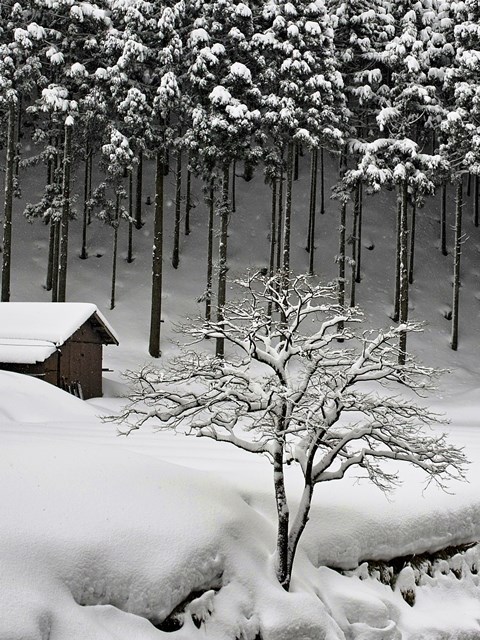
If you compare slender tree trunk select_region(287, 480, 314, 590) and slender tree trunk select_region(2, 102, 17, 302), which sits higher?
slender tree trunk select_region(2, 102, 17, 302)

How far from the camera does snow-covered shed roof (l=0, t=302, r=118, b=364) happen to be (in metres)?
21.7

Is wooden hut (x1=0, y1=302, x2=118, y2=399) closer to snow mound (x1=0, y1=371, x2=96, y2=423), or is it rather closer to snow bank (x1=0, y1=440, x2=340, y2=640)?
snow mound (x1=0, y1=371, x2=96, y2=423)

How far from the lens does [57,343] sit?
72.0 feet

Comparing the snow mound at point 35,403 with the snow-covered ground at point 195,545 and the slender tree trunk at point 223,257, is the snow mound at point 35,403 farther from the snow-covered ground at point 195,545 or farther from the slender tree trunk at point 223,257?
the slender tree trunk at point 223,257

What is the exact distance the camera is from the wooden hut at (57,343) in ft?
71.5

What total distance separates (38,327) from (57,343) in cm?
125

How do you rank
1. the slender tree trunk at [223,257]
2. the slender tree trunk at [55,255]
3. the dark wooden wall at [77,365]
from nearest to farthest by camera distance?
the dark wooden wall at [77,365], the slender tree trunk at [223,257], the slender tree trunk at [55,255]

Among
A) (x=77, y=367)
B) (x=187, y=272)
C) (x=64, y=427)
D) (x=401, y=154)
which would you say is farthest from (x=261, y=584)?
(x=187, y=272)

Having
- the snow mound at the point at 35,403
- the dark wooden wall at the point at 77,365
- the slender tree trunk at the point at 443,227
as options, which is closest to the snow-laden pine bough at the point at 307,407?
the snow mound at the point at 35,403

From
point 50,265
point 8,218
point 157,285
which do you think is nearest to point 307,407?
point 157,285

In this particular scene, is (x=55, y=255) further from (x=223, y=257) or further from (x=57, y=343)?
(x=57, y=343)

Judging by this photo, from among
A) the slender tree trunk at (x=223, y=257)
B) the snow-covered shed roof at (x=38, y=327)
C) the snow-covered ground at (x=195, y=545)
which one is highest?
the slender tree trunk at (x=223, y=257)

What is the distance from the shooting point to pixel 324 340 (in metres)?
10.3

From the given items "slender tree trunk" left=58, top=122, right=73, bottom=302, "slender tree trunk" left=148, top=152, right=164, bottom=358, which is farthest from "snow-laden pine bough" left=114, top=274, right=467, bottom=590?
"slender tree trunk" left=58, top=122, right=73, bottom=302
